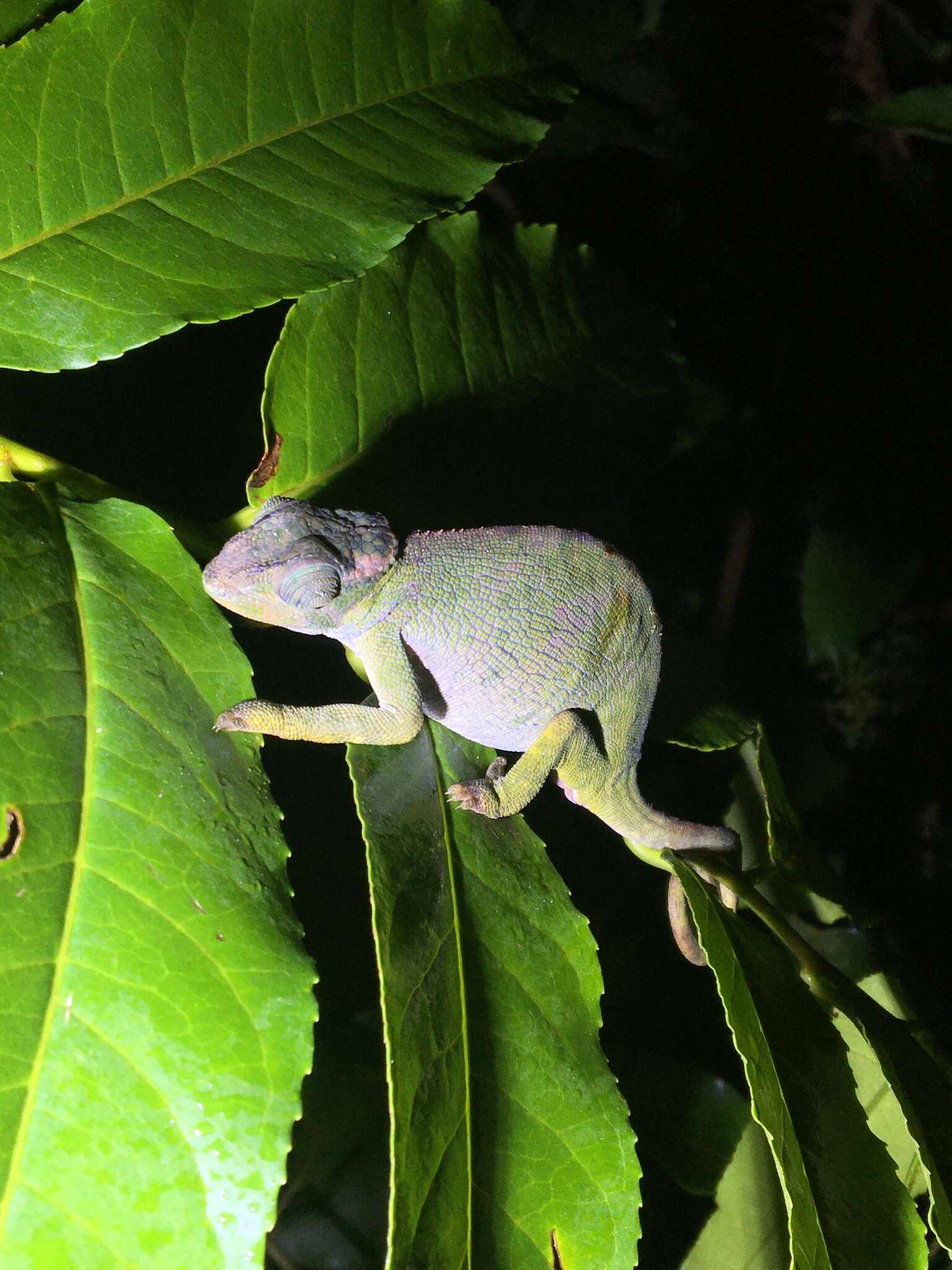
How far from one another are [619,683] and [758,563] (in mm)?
2465

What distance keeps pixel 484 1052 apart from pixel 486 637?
2.57 feet

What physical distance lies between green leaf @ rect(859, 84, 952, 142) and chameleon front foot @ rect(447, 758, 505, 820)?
90.6 inches

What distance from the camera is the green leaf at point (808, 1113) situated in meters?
1.34

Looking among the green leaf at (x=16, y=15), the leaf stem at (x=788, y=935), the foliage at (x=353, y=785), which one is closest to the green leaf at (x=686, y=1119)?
the foliage at (x=353, y=785)

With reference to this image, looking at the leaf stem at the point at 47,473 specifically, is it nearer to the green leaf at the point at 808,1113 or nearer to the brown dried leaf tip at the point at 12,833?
the brown dried leaf tip at the point at 12,833

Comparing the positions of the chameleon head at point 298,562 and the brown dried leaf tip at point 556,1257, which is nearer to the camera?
the brown dried leaf tip at point 556,1257

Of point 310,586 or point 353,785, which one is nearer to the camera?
point 353,785

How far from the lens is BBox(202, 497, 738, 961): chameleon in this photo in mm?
1559

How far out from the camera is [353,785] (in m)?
1.41

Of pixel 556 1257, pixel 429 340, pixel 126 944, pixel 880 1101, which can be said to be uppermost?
pixel 429 340

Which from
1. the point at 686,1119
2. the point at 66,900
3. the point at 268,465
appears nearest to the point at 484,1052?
the point at 66,900

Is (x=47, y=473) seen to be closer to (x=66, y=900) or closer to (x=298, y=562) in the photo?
(x=298, y=562)

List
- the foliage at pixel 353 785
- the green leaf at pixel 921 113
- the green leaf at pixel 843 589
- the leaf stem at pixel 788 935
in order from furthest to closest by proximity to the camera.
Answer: the green leaf at pixel 843 589
the green leaf at pixel 921 113
the leaf stem at pixel 788 935
the foliage at pixel 353 785

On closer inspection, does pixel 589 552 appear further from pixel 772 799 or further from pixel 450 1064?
pixel 450 1064
